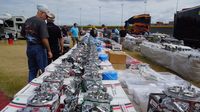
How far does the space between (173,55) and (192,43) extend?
4.91m

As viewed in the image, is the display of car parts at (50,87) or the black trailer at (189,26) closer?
the display of car parts at (50,87)

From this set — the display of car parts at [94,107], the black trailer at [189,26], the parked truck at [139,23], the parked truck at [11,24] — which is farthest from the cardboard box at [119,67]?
the parked truck at [11,24]

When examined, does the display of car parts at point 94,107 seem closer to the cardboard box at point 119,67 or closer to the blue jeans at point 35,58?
the blue jeans at point 35,58

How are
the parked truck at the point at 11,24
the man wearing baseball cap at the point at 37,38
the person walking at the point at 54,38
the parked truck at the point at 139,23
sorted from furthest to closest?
the parked truck at the point at 11,24
the parked truck at the point at 139,23
the person walking at the point at 54,38
the man wearing baseball cap at the point at 37,38

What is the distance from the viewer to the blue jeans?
3.51 m

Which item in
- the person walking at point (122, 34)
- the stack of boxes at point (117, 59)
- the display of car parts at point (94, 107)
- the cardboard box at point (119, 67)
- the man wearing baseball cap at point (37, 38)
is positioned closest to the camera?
the display of car parts at point (94, 107)

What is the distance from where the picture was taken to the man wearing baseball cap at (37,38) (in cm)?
341

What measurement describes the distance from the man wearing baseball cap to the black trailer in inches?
350

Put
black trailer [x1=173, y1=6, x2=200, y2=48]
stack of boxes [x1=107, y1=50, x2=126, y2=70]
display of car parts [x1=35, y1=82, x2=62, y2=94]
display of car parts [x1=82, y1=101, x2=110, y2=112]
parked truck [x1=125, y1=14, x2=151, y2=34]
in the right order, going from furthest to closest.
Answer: parked truck [x1=125, y1=14, x2=151, y2=34]
black trailer [x1=173, y1=6, x2=200, y2=48]
stack of boxes [x1=107, y1=50, x2=126, y2=70]
display of car parts [x1=35, y1=82, x2=62, y2=94]
display of car parts [x1=82, y1=101, x2=110, y2=112]

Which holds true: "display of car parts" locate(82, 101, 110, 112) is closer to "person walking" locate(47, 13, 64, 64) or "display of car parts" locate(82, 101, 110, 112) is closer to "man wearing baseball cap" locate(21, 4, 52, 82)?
"man wearing baseball cap" locate(21, 4, 52, 82)

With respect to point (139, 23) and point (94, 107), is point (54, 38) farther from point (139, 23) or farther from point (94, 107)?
point (139, 23)

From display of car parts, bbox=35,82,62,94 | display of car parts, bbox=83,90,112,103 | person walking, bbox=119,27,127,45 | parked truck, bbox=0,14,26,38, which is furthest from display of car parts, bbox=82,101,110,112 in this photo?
parked truck, bbox=0,14,26,38

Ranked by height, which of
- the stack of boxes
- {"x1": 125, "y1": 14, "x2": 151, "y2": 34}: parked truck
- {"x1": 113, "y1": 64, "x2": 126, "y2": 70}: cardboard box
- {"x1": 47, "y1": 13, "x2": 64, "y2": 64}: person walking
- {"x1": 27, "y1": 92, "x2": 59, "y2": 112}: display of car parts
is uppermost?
{"x1": 125, "y1": 14, "x2": 151, "y2": 34}: parked truck

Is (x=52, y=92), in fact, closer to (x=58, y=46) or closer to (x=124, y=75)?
(x=124, y=75)
